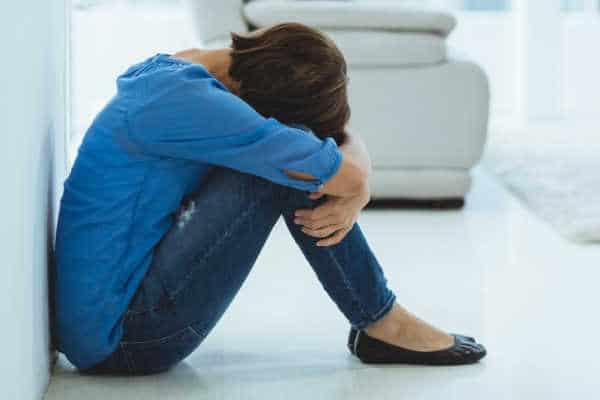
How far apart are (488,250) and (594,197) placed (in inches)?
29.8

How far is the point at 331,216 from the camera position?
1.72 m

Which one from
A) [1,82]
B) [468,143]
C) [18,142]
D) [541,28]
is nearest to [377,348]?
[18,142]

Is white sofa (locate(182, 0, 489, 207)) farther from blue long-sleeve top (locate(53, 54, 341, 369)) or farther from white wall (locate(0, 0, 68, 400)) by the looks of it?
blue long-sleeve top (locate(53, 54, 341, 369))

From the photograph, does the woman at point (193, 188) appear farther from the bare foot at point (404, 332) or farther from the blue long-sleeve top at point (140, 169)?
the bare foot at point (404, 332)

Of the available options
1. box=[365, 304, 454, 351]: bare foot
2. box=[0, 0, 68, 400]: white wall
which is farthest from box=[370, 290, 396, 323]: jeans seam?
box=[0, 0, 68, 400]: white wall

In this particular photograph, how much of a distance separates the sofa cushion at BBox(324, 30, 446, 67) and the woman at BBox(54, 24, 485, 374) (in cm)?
159

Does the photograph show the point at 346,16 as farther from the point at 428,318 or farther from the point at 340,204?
the point at 340,204

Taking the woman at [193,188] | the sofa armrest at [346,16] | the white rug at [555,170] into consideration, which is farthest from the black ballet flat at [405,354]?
the sofa armrest at [346,16]

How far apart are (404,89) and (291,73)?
176cm

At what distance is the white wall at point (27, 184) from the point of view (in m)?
1.27

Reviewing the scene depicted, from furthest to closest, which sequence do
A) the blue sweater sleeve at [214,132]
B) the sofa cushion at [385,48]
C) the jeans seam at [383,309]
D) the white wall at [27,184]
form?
the sofa cushion at [385,48] → the jeans seam at [383,309] → the blue sweater sleeve at [214,132] → the white wall at [27,184]

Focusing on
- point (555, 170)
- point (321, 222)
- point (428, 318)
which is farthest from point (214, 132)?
point (555, 170)

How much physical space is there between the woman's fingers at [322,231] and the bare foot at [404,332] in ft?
0.79

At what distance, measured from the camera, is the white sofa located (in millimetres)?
3348
